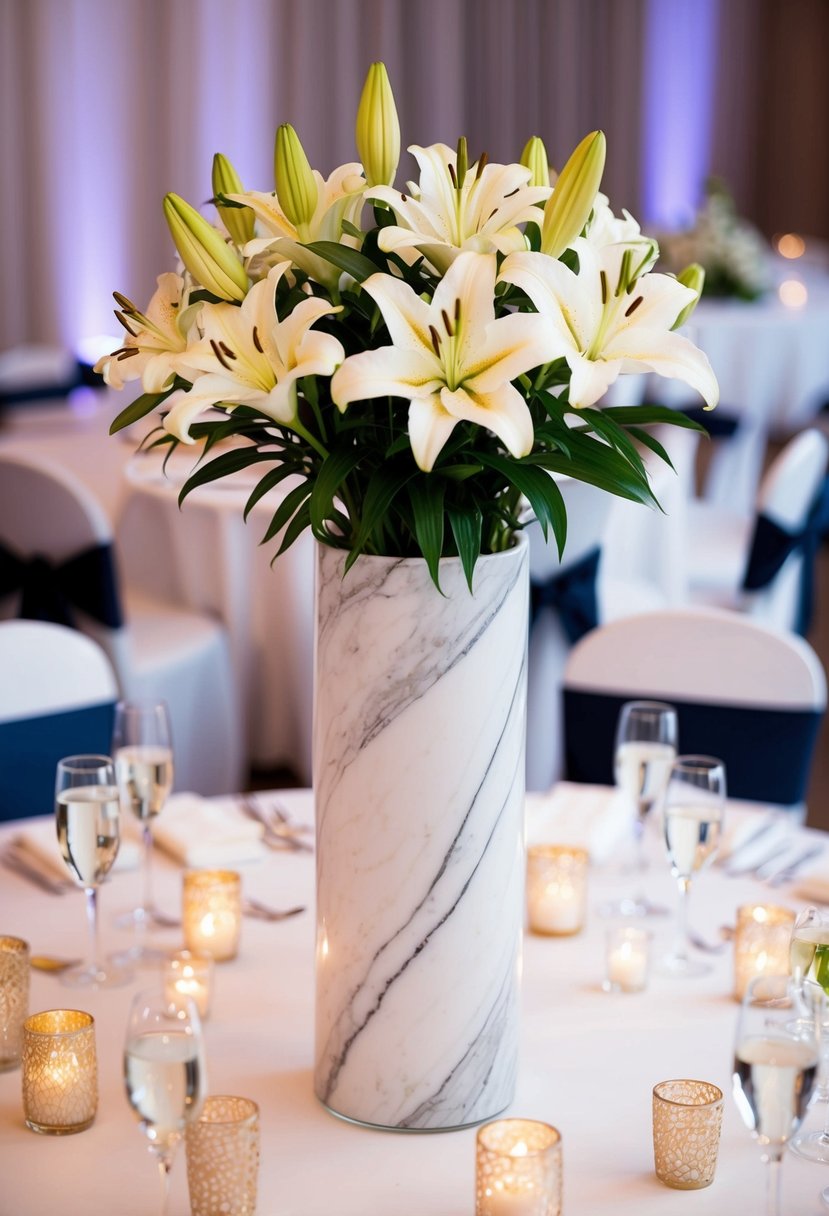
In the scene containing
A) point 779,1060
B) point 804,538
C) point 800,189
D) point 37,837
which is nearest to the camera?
point 779,1060

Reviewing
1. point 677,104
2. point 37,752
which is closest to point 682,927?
point 37,752

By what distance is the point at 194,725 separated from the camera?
153 inches

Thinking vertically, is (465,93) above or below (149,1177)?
above

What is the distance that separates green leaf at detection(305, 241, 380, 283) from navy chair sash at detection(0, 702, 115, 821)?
130 cm

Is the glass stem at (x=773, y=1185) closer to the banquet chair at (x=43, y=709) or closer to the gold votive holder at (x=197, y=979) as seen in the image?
the gold votive holder at (x=197, y=979)

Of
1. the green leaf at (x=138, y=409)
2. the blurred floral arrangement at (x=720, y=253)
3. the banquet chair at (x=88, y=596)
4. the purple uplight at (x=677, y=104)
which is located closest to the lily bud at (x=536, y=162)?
the green leaf at (x=138, y=409)

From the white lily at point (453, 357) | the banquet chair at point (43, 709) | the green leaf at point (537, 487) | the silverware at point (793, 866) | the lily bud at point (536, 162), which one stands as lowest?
the silverware at point (793, 866)

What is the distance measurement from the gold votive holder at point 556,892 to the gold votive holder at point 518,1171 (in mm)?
582

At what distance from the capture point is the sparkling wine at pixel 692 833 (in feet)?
5.13

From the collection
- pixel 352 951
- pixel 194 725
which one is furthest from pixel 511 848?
pixel 194 725

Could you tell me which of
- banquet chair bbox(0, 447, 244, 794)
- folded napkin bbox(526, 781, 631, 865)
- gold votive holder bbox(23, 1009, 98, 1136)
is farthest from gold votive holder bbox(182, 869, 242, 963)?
banquet chair bbox(0, 447, 244, 794)

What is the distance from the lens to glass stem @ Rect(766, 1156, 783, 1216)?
3.39 feet

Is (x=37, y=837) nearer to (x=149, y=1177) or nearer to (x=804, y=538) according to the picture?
(x=149, y=1177)

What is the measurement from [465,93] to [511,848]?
972 cm
